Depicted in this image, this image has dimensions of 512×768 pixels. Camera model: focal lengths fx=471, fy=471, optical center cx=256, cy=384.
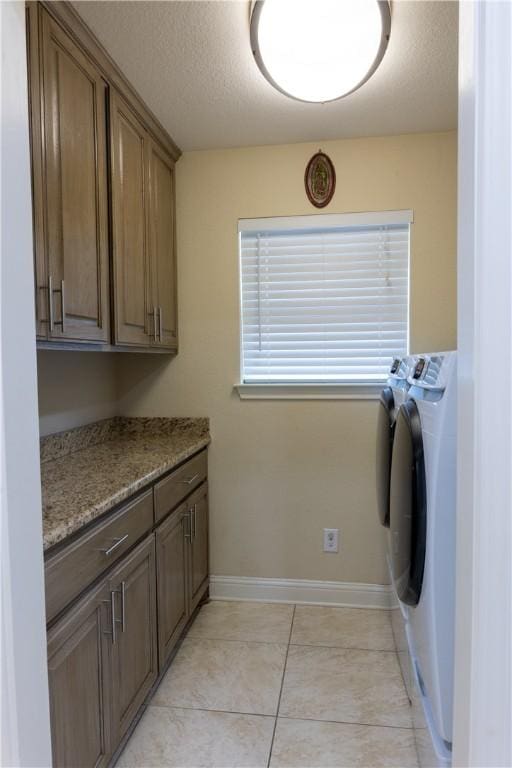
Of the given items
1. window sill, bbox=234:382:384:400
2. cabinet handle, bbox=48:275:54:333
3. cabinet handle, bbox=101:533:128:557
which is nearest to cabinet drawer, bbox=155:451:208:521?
cabinet handle, bbox=101:533:128:557

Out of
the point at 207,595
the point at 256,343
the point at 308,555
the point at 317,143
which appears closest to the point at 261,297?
the point at 256,343

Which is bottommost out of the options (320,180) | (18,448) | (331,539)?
(331,539)

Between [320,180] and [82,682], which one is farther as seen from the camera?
[320,180]

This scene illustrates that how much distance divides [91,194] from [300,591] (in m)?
2.11

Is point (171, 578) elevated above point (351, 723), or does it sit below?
above

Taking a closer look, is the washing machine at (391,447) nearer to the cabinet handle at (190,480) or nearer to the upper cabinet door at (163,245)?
the cabinet handle at (190,480)

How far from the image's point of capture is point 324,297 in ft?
7.97

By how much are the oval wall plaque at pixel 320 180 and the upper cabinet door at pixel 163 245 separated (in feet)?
2.30

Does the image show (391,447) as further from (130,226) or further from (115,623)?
(130,226)

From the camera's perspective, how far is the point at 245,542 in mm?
2525

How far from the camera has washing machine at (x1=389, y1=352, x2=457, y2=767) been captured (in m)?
1.07

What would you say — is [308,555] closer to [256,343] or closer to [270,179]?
[256,343]

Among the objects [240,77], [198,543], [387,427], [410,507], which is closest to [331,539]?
[198,543]

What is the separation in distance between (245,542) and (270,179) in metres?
1.90
